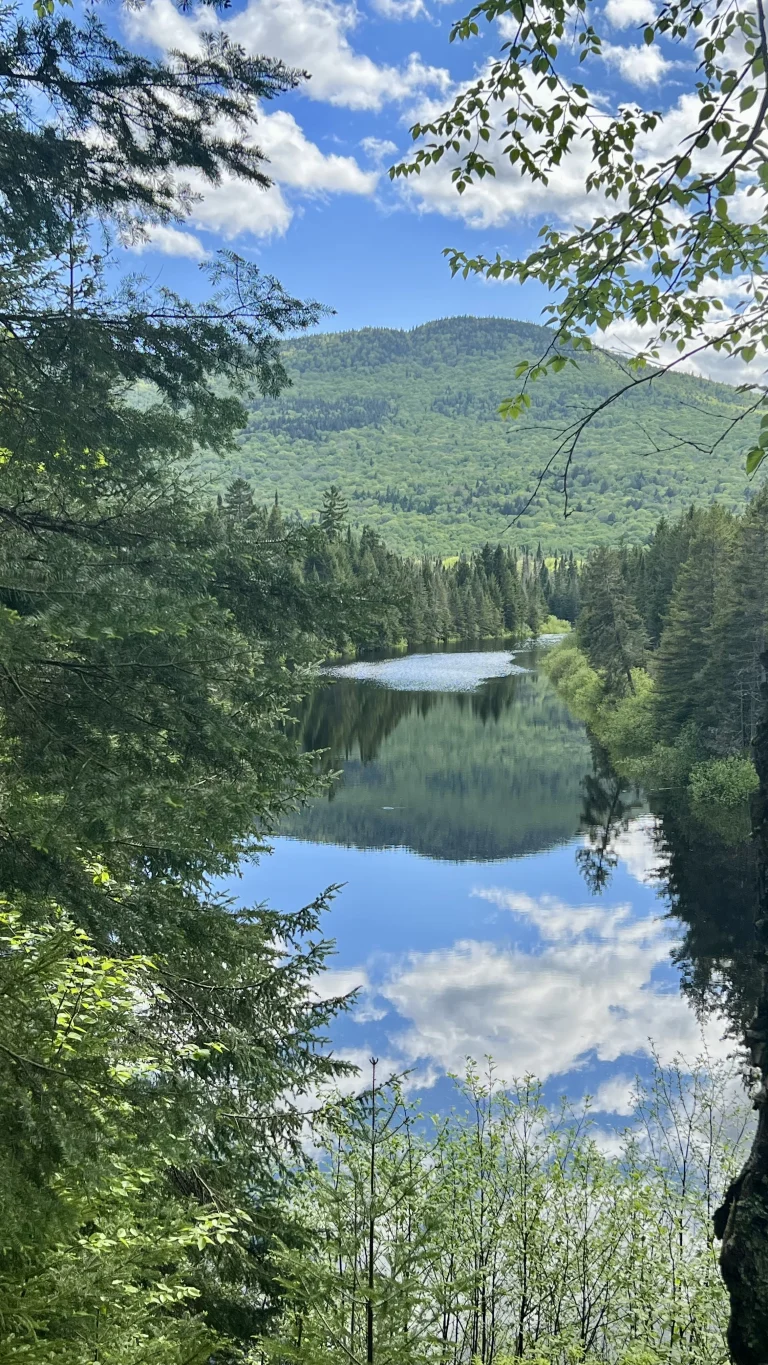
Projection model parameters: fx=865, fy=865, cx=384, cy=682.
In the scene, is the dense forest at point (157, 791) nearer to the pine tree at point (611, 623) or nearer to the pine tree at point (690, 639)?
the pine tree at point (690, 639)

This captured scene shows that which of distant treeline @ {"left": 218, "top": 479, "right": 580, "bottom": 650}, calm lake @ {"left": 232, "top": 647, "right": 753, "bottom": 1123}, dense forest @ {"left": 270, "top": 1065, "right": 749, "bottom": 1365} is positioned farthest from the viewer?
calm lake @ {"left": 232, "top": 647, "right": 753, "bottom": 1123}

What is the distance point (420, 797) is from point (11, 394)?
2564 cm

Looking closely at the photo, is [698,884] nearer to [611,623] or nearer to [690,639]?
[690,639]

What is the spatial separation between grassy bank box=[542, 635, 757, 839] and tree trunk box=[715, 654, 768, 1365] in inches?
614

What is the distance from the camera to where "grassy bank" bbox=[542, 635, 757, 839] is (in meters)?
24.2

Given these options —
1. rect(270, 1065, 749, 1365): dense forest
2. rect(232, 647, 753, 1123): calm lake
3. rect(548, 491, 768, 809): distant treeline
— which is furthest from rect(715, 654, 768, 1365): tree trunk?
rect(548, 491, 768, 809): distant treeline

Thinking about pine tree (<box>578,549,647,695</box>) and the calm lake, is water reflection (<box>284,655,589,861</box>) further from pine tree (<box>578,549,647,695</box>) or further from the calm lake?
pine tree (<box>578,549,647,695</box>)

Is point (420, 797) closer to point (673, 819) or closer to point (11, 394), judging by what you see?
point (673, 819)

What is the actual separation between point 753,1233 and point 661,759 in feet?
90.9

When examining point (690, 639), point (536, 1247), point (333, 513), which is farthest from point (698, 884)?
point (333, 513)

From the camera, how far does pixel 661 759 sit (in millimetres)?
29484

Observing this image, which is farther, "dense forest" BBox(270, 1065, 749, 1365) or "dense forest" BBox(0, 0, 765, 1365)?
"dense forest" BBox(270, 1065, 749, 1365)

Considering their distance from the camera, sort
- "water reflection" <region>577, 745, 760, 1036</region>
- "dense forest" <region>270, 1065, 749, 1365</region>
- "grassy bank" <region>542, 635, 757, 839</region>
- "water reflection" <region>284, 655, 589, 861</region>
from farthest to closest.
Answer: "water reflection" <region>284, 655, 589, 861</region> < "grassy bank" <region>542, 635, 757, 839</region> < "water reflection" <region>577, 745, 760, 1036</region> < "dense forest" <region>270, 1065, 749, 1365</region>

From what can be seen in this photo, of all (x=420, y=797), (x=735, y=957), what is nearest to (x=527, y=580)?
(x=420, y=797)
